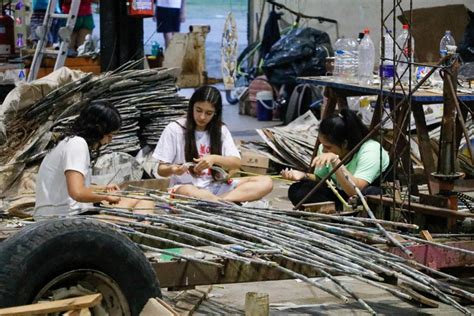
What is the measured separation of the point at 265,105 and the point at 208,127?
23.4 feet

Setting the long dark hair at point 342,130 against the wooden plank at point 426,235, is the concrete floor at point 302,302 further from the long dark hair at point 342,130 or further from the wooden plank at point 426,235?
the long dark hair at point 342,130

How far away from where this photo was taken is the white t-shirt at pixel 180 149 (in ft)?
23.9

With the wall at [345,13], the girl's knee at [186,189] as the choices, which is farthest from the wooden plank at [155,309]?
the wall at [345,13]

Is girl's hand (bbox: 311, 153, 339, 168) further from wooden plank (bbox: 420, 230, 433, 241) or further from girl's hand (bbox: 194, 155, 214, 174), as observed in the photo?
wooden plank (bbox: 420, 230, 433, 241)

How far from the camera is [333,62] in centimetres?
902

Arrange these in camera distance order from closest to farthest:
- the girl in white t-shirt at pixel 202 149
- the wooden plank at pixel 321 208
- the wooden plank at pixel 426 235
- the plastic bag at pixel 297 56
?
1. the wooden plank at pixel 426 235
2. the wooden plank at pixel 321 208
3. the girl in white t-shirt at pixel 202 149
4. the plastic bag at pixel 297 56

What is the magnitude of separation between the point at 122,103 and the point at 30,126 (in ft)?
2.93

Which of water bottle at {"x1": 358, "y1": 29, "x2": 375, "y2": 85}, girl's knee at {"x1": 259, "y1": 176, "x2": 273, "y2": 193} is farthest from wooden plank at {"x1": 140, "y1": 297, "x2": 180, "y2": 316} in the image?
water bottle at {"x1": 358, "y1": 29, "x2": 375, "y2": 85}

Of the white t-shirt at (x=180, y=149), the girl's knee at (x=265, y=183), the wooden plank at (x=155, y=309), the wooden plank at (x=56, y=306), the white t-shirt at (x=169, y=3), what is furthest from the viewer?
the white t-shirt at (x=169, y=3)

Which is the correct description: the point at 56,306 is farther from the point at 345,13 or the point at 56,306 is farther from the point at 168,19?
the point at 168,19

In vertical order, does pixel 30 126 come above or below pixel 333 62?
below

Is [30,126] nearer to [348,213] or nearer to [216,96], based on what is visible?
[216,96]

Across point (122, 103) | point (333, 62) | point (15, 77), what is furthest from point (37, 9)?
point (333, 62)

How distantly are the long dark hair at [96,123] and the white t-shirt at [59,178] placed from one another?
85mm
